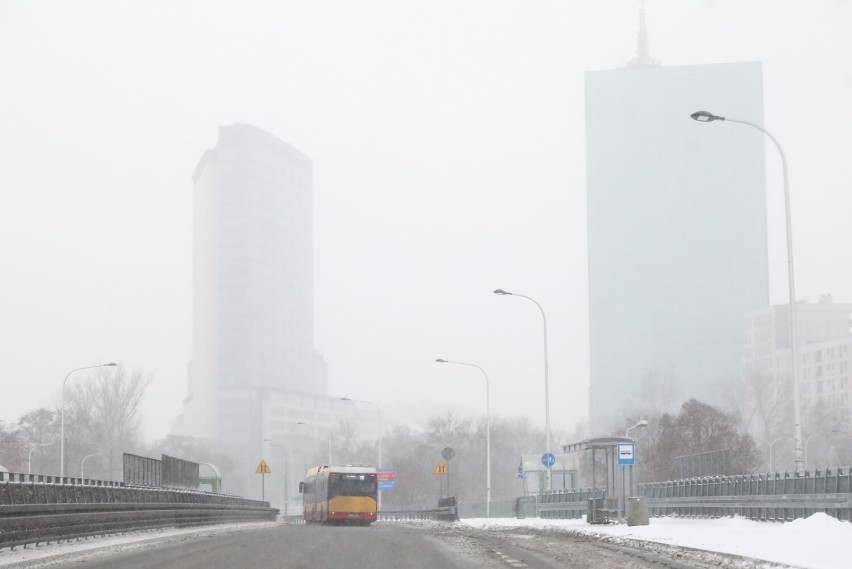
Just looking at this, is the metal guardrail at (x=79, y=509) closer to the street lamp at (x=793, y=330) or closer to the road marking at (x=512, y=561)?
the road marking at (x=512, y=561)

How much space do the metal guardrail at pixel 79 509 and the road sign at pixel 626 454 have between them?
47.5 ft

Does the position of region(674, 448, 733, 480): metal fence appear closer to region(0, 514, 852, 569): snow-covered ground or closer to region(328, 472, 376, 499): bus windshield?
region(328, 472, 376, 499): bus windshield

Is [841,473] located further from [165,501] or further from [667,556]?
[165,501]

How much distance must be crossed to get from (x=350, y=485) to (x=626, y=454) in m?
22.7

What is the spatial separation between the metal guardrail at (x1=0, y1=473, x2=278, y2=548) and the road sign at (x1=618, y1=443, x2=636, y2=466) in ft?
47.5

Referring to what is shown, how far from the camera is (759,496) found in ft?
106

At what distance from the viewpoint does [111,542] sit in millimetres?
24922

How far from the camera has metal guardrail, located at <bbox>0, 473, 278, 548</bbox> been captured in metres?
20.7

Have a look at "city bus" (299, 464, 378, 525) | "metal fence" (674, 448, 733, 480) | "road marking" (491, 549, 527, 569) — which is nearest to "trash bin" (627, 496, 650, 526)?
"metal fence" (674, 448, 733, 480)

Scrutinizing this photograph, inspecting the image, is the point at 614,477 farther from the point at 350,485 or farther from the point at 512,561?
the point at 512,561

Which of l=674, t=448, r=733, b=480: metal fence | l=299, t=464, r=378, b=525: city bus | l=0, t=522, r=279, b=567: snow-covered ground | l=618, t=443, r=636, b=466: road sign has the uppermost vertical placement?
l=618, t=443, r=636, b=466: road sign

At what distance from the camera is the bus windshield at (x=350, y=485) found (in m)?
56.2

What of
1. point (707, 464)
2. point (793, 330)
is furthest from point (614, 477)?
point (707, 464)

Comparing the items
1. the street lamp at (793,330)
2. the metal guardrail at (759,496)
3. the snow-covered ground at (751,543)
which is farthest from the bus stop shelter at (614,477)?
the snow-covered ground at (751,543)
